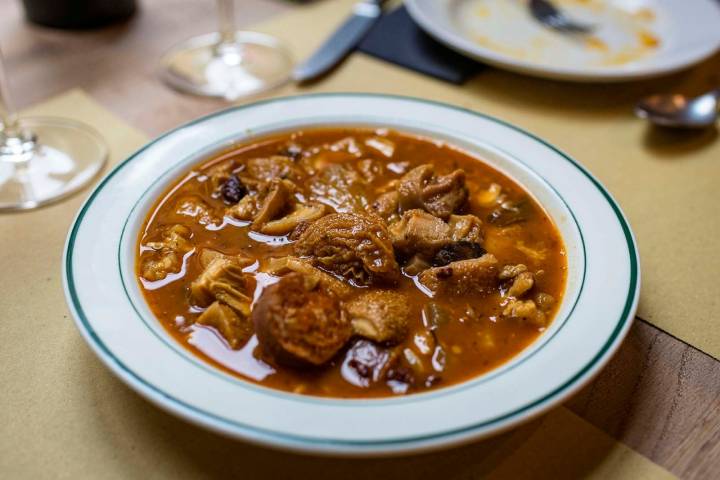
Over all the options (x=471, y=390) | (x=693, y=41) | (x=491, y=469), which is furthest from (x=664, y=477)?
(x=693, y=41)

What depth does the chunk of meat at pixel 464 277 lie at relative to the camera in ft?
7.30

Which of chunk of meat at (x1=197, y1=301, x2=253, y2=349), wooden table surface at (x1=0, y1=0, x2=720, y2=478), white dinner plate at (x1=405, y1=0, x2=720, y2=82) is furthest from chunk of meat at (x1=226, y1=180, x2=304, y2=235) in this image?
white dinner plate at (x1=405, y1=0, x2=720, y2=82)

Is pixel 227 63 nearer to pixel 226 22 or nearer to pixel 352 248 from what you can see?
pixel 226 22

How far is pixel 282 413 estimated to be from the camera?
1.66 meters

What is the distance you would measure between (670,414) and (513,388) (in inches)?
24.2

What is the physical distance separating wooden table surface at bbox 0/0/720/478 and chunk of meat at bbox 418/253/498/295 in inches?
17.3

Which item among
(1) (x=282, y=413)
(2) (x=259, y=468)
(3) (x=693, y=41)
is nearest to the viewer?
(1) (x=282, y=413)

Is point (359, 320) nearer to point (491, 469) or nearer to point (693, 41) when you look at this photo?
point (491, 469)

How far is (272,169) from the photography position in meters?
2.71

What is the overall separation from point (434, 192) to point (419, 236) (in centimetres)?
26

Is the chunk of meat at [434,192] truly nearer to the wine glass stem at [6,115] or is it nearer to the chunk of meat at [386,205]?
the chunk of meat at [386,205]

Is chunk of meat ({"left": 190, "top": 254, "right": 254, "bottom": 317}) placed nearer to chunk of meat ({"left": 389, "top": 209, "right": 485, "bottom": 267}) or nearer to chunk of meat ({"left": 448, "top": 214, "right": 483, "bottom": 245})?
chunk of meat ({"left": 389, "top": 209, "right": 485, "bottom": 267})

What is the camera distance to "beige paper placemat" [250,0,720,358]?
8.20 ft

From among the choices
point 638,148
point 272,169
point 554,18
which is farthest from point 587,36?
point 272,169
